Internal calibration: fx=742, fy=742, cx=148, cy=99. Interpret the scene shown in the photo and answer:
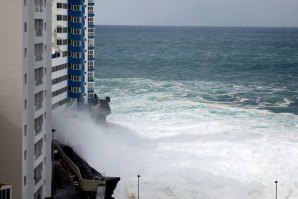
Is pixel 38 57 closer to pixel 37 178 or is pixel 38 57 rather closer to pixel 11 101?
pixel 11 101

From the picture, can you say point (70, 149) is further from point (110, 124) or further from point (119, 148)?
point (110, 124)

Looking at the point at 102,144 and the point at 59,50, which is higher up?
the point at 59,50

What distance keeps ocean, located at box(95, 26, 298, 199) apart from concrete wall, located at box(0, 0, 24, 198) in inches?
703

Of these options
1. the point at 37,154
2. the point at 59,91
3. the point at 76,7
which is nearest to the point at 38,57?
the point at 37,154

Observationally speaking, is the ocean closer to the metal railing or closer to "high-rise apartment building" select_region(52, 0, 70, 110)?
"high-rise apartment building" select_region(52, 0, 70, 110)

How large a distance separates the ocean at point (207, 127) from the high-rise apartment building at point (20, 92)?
52.7 ft

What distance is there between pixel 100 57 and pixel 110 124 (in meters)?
102

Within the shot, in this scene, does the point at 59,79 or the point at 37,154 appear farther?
the point at 59,79

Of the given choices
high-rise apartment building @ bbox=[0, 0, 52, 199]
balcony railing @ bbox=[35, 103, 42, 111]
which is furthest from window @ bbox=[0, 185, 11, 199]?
balcony railing @ bbox=[35, 103, 42, 111]

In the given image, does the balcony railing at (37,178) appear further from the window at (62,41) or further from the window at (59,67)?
the window at (62,41)

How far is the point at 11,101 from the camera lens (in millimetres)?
36062

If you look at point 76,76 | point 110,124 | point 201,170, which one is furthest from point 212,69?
point 201,170

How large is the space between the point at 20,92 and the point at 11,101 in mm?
A: 623

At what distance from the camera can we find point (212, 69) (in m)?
156
